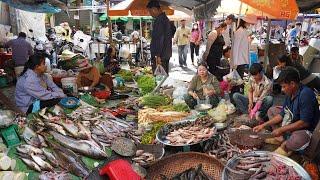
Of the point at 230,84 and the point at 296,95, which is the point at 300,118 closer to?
the point at 296,95

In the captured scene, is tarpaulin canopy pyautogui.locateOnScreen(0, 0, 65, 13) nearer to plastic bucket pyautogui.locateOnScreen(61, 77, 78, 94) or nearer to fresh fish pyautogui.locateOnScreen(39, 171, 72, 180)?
plastic bucket pyautogui.locateOnScreen(61, 77, 78, 94)

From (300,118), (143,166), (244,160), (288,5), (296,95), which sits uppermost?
(288,5)

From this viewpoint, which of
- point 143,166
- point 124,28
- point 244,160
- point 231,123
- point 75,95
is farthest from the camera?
point 124,28

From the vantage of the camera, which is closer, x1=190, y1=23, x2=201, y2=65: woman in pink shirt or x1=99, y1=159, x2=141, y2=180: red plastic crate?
x1=99, y1=159, x2=141, y2=180: red plastic crate

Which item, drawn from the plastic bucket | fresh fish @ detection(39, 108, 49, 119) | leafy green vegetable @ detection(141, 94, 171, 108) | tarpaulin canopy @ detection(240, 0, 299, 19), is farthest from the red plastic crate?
the plastic bucket

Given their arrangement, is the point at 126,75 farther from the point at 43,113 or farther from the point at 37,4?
the point at 43,113

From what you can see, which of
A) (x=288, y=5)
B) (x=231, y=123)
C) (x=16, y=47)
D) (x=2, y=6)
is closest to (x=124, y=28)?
(x=2, y=6)

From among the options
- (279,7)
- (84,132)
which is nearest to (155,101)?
(84,132)

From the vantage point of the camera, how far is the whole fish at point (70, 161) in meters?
4.55

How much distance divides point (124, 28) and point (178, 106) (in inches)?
811

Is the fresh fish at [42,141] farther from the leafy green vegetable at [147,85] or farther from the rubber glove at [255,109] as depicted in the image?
the rubber glove at [255,109]

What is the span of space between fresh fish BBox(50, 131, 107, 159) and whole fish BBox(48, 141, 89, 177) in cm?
11

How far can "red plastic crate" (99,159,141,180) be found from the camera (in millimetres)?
3928

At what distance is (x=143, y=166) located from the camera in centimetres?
460
